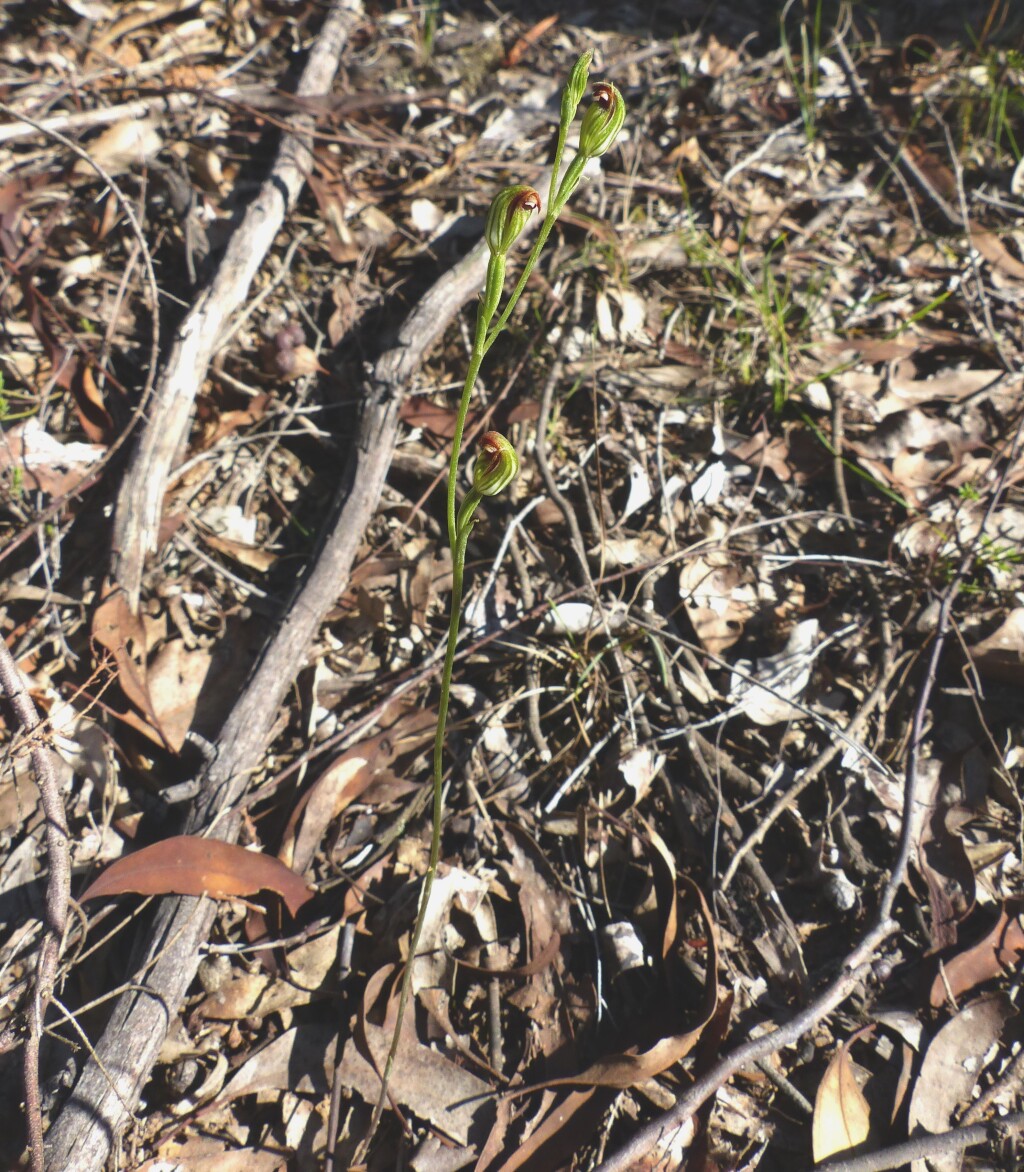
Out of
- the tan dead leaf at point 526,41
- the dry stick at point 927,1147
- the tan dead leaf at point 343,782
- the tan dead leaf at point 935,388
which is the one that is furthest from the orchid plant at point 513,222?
the tan dead leaf at point 526,41

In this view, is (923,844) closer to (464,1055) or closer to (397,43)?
(464,1055)

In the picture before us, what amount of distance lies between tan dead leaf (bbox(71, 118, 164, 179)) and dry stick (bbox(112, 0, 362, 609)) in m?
0.45

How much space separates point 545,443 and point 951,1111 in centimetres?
187

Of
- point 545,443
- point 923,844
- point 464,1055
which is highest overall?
point 545,443

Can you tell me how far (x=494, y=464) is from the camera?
1131 millimetres

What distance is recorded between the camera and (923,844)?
1966 millimetres

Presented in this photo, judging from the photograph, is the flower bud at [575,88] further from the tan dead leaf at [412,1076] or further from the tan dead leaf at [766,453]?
the tan dead leaf at [412,1076]

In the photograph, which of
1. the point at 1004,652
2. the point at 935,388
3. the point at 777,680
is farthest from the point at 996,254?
the point at 777,680

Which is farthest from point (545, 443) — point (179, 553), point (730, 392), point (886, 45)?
point (886, 45)

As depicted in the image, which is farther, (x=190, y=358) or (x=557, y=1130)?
(x=190, y=358)

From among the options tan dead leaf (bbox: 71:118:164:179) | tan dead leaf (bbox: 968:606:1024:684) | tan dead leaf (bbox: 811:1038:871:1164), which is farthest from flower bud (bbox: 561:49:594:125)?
tan dead leaf (bbox: 71:118:164:179)

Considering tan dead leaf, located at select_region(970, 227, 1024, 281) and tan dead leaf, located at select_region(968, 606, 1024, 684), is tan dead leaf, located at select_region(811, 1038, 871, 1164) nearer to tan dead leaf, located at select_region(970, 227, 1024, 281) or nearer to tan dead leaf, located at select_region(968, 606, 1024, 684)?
tan dead leaf, located at select_region(968, 606, 1024, 684)

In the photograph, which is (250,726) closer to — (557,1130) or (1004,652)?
(557,1130)

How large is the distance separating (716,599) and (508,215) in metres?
1.39
